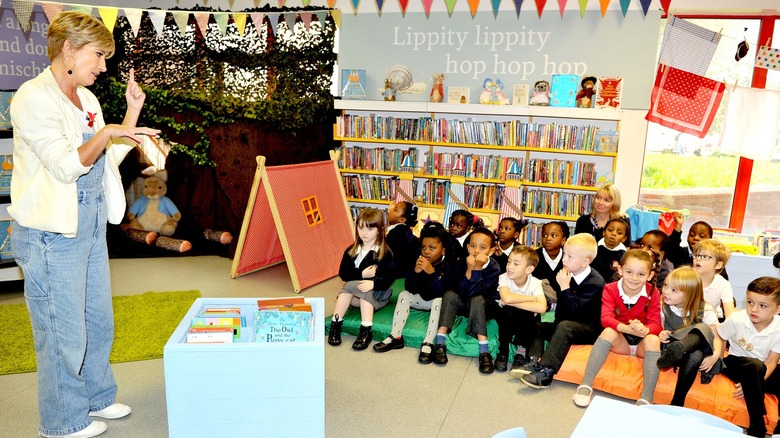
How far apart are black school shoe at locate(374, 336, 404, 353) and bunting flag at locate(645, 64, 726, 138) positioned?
327 centimetres

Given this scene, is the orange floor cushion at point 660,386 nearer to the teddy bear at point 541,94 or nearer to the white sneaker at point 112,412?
the white sneaker at point 112,412

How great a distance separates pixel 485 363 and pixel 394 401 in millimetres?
639

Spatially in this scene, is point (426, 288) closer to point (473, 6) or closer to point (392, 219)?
point (392, 219)

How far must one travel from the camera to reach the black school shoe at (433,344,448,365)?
3.39 m

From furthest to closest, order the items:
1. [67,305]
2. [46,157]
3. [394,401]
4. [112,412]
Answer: [394,401] → [112,412] → [67,305] → [46,157]

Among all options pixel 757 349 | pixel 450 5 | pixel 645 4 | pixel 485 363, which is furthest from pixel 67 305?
pixel 645 4

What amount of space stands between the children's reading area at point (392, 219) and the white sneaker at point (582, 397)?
0.02 metres

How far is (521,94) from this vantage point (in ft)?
18.1

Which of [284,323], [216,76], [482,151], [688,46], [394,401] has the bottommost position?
[394,401]

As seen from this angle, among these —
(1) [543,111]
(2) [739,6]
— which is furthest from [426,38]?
(2) [739,6]

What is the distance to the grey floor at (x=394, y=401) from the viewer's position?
8.84 feet

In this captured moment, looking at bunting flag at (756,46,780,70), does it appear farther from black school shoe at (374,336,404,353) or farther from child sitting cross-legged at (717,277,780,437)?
black school shoe at (374,336,404,353)

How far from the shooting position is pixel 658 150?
217 inches

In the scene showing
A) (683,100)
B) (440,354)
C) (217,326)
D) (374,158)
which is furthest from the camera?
(374,158)
